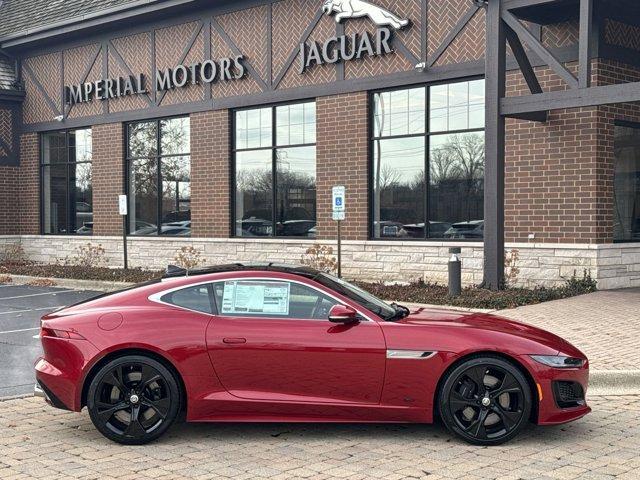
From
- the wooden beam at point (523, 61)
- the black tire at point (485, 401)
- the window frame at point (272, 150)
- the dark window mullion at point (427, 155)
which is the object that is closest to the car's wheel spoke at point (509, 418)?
the black tire at point (485, 401)

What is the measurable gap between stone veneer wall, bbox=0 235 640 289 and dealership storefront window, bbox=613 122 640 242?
30 centimetres

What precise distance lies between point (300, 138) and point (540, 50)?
6.82 meters

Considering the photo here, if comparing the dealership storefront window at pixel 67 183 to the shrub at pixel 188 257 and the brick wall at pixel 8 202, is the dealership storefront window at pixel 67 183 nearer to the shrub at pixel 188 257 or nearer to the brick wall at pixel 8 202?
the brick wall at pixel 8 202

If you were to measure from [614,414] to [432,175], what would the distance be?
30.9 feet

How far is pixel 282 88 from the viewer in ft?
60.7

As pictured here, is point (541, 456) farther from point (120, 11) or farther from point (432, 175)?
point (120, 11)

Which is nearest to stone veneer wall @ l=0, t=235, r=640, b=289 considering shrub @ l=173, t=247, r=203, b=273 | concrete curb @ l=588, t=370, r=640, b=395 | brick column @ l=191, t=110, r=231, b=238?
shrub @ l=173, t=247, r=203, b=273

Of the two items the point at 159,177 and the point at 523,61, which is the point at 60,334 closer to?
the point at 523,61

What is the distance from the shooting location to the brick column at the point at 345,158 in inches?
670

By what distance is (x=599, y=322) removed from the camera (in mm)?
10859

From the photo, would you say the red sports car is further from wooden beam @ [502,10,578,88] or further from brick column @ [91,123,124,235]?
brick column @ [91,123,124,235]

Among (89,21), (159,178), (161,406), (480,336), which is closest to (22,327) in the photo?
(161,406)

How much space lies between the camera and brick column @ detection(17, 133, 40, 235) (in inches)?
977

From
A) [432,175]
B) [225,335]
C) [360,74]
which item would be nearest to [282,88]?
[360,74]
